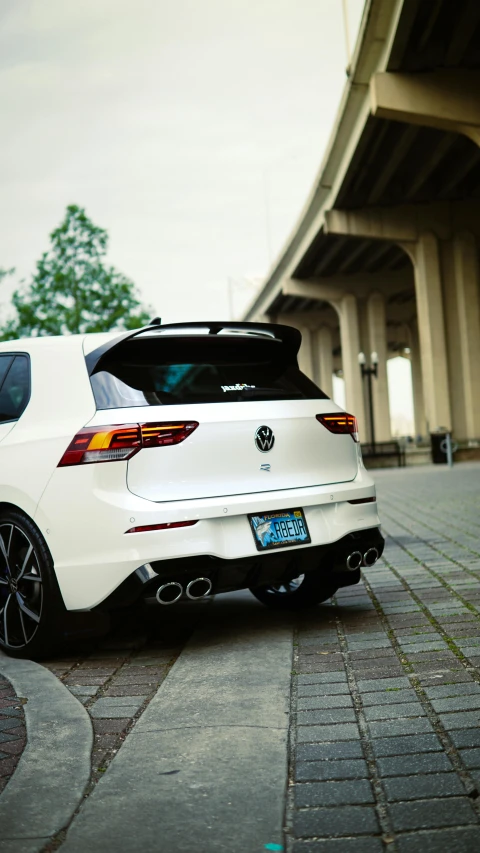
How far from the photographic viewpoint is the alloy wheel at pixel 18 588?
198 inches

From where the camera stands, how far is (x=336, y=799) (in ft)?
9.37

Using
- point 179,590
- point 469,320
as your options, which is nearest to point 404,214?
point 469,320

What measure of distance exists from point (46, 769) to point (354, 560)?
2491 mm

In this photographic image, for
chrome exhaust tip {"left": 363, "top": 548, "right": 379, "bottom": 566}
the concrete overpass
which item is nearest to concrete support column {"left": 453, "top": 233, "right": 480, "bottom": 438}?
the concrete overpass

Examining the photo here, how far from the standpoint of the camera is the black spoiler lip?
4930mm

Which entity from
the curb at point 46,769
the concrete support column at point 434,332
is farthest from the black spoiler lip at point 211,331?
the concrete support column at point 434,332

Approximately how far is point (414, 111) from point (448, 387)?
18.5 metres

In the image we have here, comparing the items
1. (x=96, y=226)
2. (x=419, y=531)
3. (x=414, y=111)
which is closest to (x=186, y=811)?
(x=419, y=531)

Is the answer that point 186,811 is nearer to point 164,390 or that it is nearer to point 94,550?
point 94,550

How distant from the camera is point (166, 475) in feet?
15.5

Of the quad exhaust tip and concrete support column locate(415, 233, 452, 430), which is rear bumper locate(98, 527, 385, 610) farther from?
concrete support column locate(415, 233, 452, 430)

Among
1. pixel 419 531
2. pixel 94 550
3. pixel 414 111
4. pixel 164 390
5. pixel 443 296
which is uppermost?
pixel 414 111

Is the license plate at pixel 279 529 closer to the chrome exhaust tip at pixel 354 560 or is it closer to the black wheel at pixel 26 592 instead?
the chrome exhaust tip at pixel 354 560

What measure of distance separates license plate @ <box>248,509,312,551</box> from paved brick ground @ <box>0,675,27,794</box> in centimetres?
141
